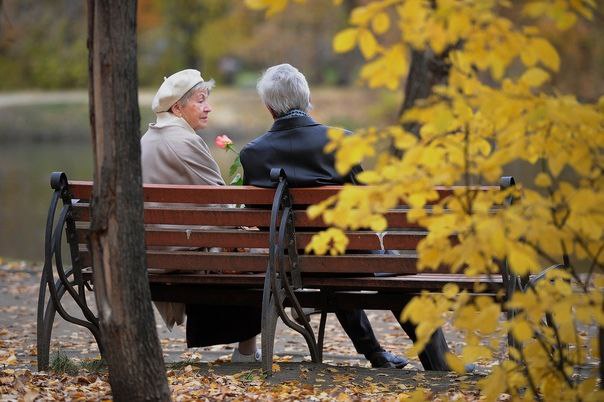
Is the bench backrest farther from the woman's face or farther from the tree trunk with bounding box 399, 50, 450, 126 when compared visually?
the tree trunk with bounding box 399, 50, 450, 126

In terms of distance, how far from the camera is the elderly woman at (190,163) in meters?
5.20

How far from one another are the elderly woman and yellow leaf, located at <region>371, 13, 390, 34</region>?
232 centimetres

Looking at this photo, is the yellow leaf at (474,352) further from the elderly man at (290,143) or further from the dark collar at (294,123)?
the dark collar at (294,123)

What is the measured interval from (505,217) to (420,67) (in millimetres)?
6546

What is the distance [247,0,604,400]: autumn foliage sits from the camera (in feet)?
9.67

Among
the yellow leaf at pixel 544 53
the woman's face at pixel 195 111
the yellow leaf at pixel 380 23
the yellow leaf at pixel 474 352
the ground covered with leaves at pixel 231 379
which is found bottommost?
the ground covered with leaves at pixel 231 379

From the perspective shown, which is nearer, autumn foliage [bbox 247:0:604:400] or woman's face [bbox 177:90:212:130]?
autumn foliage [bbox 247:0:604:400]

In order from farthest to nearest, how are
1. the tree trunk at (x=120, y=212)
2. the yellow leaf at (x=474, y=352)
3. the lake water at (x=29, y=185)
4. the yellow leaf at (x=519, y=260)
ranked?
1. the lake water at (x=29, y=185)
2. the tree trunk at (x=120, y=212)
3. the yellow leaf at (x=474, y=352)
4. the yellow leaf at (x=519, y=260)

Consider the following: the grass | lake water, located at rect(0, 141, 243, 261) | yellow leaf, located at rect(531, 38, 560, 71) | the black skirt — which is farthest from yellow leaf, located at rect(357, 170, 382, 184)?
lake water, located at rect(0, 141, 243, 261)

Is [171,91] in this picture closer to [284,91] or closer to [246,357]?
[284,91]

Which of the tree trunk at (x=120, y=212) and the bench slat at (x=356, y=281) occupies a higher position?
the tree trunk at (x=120, y=212)

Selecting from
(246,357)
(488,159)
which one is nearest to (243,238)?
(246,357)

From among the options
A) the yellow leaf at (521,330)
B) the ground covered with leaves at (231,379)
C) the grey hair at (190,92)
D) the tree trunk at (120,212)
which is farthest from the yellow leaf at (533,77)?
the grey hair at (190,92)

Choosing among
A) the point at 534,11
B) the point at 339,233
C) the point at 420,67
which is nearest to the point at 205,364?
the point at 339,233
